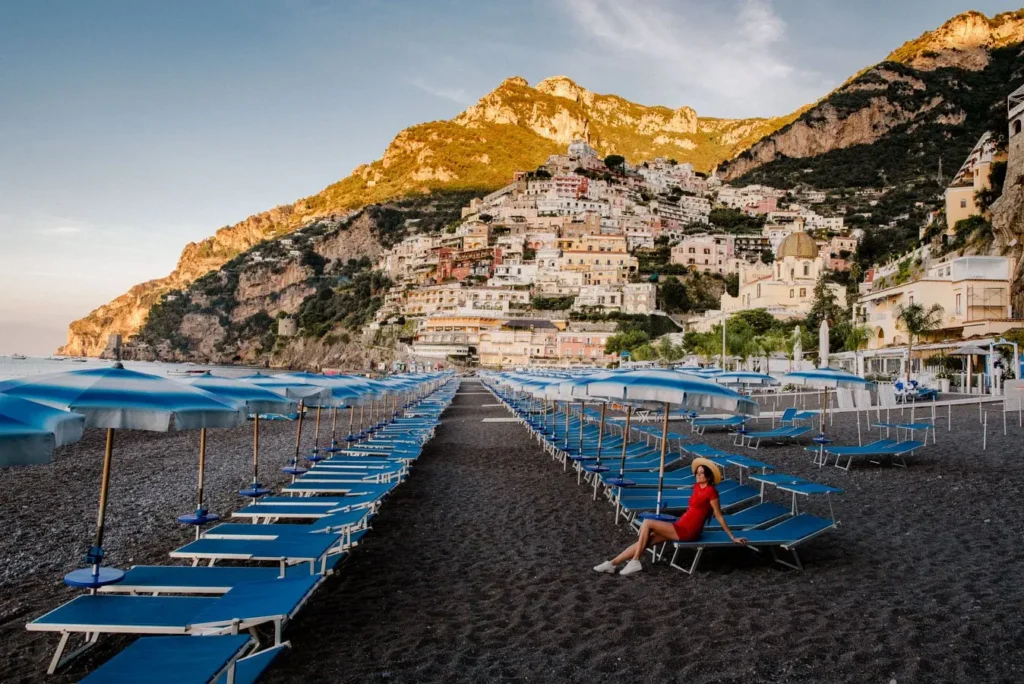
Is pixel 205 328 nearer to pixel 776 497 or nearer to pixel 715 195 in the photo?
pixel 715 195

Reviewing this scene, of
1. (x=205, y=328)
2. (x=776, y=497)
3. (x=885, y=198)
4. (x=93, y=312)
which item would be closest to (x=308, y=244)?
(x=205, y=328)

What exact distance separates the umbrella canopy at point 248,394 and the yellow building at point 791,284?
2333 inches

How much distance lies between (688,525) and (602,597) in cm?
111

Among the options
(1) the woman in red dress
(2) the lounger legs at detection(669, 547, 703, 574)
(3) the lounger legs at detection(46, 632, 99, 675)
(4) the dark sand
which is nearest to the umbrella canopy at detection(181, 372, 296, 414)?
(4) the dark sand

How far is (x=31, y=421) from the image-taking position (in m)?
2.74

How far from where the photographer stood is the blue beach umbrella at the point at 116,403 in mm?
3885

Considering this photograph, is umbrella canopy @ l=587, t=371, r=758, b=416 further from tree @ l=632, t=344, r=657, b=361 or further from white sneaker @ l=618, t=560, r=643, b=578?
tree @ l=632, t=344, r=657, b=361

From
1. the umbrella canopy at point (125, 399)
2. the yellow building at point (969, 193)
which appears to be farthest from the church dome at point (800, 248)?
the umbrella canopy at point (125, 399)

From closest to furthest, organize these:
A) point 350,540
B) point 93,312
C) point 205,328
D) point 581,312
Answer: point 350,540 < point 581,312 < point 205,328 < point 93,312

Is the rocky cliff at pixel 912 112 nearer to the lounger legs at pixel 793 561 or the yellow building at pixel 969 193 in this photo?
the yellow building at pixel 969 193

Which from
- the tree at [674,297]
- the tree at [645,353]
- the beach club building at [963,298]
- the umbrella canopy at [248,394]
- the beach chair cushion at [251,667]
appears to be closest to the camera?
the beach chair cushion at [251,667]

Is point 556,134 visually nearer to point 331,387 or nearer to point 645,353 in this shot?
point 645,353

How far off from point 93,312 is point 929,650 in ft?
697

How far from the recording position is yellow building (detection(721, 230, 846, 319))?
204 ft
